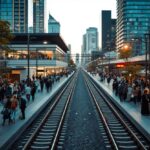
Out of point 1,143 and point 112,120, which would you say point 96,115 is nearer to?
point 112,120

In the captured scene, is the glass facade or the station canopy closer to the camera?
the glass facade

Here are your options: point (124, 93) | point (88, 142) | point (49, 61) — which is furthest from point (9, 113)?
point (49, 61)

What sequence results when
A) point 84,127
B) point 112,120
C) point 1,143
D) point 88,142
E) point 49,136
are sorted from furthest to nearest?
point 112,120 → point 84,127 → point 49,136 → point 88,142 → point 1,143

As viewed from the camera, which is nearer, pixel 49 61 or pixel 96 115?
pixel 96 115

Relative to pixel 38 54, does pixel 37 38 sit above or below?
above

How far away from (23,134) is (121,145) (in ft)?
17.9

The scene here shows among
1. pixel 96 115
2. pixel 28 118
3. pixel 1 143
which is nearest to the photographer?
pixel 1 143

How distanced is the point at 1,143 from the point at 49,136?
3605mm

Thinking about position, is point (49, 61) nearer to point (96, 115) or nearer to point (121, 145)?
point (96, 115)

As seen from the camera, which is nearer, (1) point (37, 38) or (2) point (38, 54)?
(2) point (38, 54)

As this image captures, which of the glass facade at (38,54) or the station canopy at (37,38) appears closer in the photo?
the glass facade at (38,54)

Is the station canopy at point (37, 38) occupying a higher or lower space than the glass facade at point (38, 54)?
higher

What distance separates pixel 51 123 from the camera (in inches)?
944

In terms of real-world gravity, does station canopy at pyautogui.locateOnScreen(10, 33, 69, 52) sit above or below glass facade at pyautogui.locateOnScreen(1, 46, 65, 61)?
above
